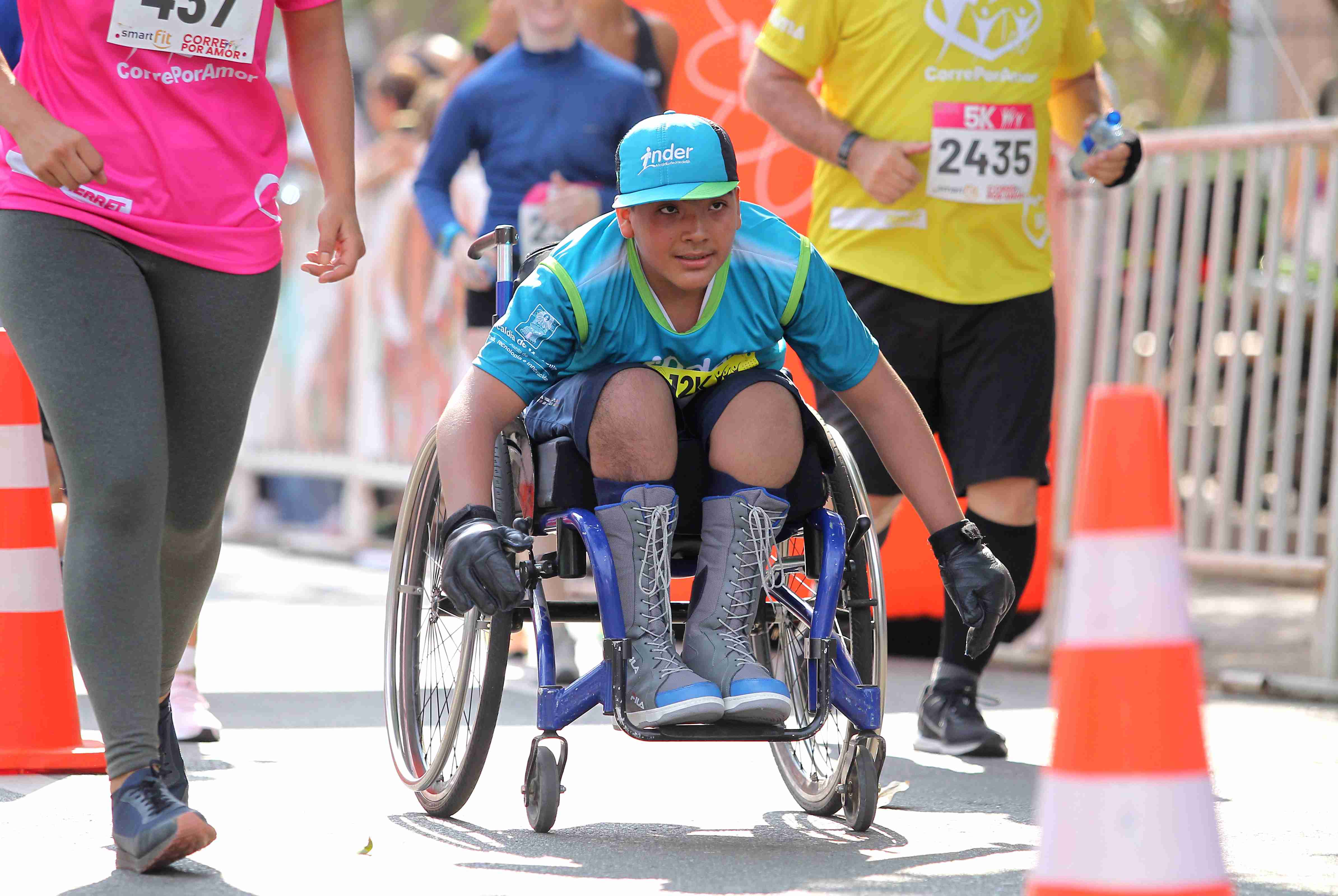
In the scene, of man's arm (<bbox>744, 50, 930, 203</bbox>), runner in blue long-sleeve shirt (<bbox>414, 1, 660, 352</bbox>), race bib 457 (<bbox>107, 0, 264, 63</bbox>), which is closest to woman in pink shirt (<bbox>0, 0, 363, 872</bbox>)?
race bib 457 (<bbox>107, 0, 264, 63</bbox>)

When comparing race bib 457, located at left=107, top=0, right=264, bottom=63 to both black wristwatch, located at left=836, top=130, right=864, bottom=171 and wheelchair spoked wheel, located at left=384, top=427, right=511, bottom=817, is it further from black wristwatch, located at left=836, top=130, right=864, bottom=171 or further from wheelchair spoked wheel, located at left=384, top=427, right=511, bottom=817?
black wristwatch, located at left=836, top=130, right=864, bottom=171

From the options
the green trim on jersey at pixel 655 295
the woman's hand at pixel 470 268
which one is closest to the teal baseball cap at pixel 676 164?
the green trim on jersey at pixel 655 295

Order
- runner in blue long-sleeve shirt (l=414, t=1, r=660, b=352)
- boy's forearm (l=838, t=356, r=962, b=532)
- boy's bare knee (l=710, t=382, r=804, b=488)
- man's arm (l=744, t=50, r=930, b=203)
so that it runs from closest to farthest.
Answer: boy's bare knee (l=710, t=382, r=804, b=488) → boy's forearm (l=838, t=356, r=962, b=532) → man's arm (l=744, t=50, r=930, b=203) → runner in blue long-sleeve shirt (l=414, t=1, r=660, b=352)

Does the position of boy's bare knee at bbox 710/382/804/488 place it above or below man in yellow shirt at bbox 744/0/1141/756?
below

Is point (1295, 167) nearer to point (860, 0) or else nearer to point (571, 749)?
point (860, 0)

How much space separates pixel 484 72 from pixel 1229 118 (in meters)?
16.0

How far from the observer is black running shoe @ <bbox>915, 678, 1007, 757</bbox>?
460 centimetres

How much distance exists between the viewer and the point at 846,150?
470 centimetres

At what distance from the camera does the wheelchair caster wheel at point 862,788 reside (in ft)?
11.5

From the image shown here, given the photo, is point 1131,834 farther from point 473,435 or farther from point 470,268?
point 470,268

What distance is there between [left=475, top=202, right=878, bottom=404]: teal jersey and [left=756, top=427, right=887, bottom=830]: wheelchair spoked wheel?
0.19 m

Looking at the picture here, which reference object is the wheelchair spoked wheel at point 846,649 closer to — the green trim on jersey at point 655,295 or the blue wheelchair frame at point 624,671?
the blue wheelchair frame at point 624,671

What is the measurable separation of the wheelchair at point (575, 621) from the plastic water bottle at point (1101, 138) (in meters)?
1.37

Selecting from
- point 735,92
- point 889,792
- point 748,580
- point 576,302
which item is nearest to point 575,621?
point 748,580
